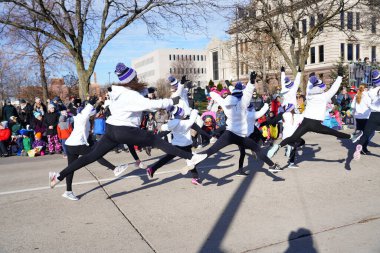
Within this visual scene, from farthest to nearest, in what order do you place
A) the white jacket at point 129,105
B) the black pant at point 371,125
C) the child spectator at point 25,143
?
1. the child spectator at point 25,143
2. the black pant at point 371,125
3. the white jacket at point 129,105

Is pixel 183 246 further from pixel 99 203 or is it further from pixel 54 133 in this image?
pixel 54 133

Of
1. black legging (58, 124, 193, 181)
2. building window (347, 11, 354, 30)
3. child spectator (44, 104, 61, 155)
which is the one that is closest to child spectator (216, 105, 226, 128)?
child spectator (44, 104, 61, 155)

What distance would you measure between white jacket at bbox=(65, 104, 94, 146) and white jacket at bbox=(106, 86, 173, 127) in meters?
1.00

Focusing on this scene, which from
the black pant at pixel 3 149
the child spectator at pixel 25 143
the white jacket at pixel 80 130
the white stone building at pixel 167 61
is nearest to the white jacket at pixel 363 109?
the white jacket at pixel 80 130

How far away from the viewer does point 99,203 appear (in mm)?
5719

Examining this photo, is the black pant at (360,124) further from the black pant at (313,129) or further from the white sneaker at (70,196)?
the white sneaker at (70,196)

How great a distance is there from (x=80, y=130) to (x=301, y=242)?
3994mm

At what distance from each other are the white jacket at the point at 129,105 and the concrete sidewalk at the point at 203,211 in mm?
1335

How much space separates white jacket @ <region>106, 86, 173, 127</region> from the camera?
507cm

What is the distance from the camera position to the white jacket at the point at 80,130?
6039 mm

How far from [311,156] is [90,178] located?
216 inches

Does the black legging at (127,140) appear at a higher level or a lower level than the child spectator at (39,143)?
higher

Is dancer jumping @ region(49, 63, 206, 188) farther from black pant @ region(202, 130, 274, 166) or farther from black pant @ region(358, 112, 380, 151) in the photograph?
black pant @ region(358, 112, 380, 151)

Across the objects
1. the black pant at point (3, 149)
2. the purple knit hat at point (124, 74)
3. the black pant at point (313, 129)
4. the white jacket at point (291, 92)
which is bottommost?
the black pant at point (3, 149)
